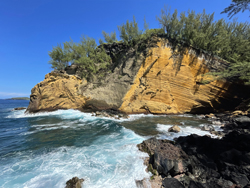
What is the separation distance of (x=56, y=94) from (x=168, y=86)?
15.6 metres

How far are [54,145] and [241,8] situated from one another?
33.9 ft

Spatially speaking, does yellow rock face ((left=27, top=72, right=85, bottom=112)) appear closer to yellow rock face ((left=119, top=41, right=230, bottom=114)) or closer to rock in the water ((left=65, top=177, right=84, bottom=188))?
yellow rock face ((left=119, top=41, right=230, bottom=114))

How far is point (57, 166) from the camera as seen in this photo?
4.33 m

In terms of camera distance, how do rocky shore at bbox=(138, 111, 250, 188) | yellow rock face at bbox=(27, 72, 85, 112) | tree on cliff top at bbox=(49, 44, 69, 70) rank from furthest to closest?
1. tree on cliff top at bbox=(49, 44, 69, 70)
2. yellow rock face at bbox=(27, 72, 85, 112)
3. rocky shore at bbox=(138, 111, 250, 188)

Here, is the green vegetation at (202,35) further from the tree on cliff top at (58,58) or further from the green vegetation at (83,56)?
the tree on cliff top at (58,58)

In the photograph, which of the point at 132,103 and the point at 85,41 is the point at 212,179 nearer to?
the point at 132,103

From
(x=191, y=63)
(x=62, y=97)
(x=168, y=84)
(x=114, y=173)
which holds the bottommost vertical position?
(x=114, y=173)

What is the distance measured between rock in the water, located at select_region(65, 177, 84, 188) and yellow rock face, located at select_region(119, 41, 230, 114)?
10815 millimetres

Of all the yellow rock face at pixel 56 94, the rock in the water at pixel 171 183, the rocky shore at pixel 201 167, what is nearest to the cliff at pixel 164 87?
the yellow rock face at pixel 56 94

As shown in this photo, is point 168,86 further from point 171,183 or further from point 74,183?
point 74,183

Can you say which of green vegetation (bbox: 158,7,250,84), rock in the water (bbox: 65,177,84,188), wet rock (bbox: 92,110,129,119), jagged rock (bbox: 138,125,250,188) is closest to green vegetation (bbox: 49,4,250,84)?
green vegetation (bbox: 158,7,250,84)

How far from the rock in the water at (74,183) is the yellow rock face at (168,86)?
35.5ft

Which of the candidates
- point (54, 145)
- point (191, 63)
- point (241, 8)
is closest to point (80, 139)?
point (54, 145)

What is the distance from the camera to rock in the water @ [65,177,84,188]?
132 inches
